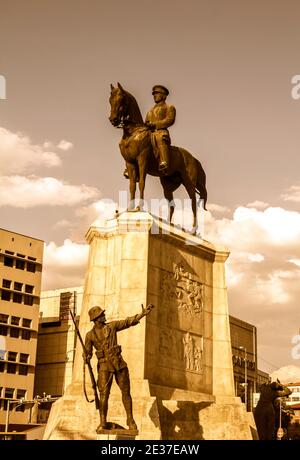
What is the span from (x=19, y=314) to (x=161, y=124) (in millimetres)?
69957

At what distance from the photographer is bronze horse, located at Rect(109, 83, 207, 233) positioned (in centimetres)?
2109

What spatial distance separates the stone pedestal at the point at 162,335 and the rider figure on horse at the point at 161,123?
7.77 ft

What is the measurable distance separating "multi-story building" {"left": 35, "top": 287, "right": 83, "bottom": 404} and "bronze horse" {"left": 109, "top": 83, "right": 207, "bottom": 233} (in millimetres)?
69919

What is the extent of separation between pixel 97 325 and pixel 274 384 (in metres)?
10.8

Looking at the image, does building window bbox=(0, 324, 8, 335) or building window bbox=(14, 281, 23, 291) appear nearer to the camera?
building window bbox=(0, 324, 8, 335)

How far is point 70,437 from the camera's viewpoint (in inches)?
698

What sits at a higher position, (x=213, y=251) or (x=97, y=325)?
(x=213, y=251)

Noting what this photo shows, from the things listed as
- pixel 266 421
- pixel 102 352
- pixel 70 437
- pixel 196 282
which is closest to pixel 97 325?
pixel 102 352

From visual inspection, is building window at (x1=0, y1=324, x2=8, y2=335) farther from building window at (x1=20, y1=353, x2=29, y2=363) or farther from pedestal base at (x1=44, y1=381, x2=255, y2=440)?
pedestal base at (x1=44, y1=381, x2=255, y2=440)

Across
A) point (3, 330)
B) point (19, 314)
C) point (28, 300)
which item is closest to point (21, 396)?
point (3, 330)

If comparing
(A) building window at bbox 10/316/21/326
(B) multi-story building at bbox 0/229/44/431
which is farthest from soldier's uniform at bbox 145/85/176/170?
(A) building window at bbox 10/316/21/326

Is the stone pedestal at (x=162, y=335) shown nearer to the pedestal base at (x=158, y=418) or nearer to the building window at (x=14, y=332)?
the pedestal base at (x=158, y=418)

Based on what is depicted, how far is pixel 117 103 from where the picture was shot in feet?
68.5
